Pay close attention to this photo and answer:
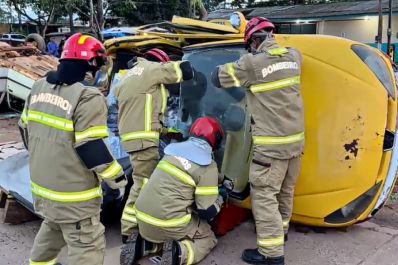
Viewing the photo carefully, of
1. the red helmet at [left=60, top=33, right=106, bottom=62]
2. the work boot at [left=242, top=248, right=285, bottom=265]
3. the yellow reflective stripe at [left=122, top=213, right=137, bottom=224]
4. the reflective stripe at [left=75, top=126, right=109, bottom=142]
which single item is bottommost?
the work boot at [left=242, top=248, right=285, bottom=265]

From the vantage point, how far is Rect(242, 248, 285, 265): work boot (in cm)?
343

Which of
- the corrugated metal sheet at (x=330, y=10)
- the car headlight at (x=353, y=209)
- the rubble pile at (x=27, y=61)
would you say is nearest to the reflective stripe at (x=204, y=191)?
the car headlight at (x=353, y=209)

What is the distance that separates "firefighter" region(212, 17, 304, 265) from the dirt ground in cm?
33

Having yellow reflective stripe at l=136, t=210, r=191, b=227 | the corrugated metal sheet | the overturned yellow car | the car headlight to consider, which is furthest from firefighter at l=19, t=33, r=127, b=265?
the corrugated metal sheet

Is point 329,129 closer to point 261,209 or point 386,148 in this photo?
point 386,148

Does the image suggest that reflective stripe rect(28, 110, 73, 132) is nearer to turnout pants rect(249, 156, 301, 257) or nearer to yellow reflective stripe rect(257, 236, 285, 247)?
turnout pants rect(249, 156, 301, 257)

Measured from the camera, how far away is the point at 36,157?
2.84 metres

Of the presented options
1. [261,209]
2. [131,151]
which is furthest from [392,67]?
[131,151]

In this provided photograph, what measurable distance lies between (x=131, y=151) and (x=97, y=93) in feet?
3.65

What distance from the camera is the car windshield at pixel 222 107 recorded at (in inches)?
149

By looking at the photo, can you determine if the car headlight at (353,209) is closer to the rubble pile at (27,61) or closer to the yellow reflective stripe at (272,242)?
the yellow reflective stripe at (272,242)

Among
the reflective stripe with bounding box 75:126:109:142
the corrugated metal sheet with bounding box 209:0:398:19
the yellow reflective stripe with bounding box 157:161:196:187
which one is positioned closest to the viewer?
the reflective stripe with bounding box 75:126:109:142

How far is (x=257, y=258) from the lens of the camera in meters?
3.54

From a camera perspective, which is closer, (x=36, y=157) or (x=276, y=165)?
(x=36, y=157)
